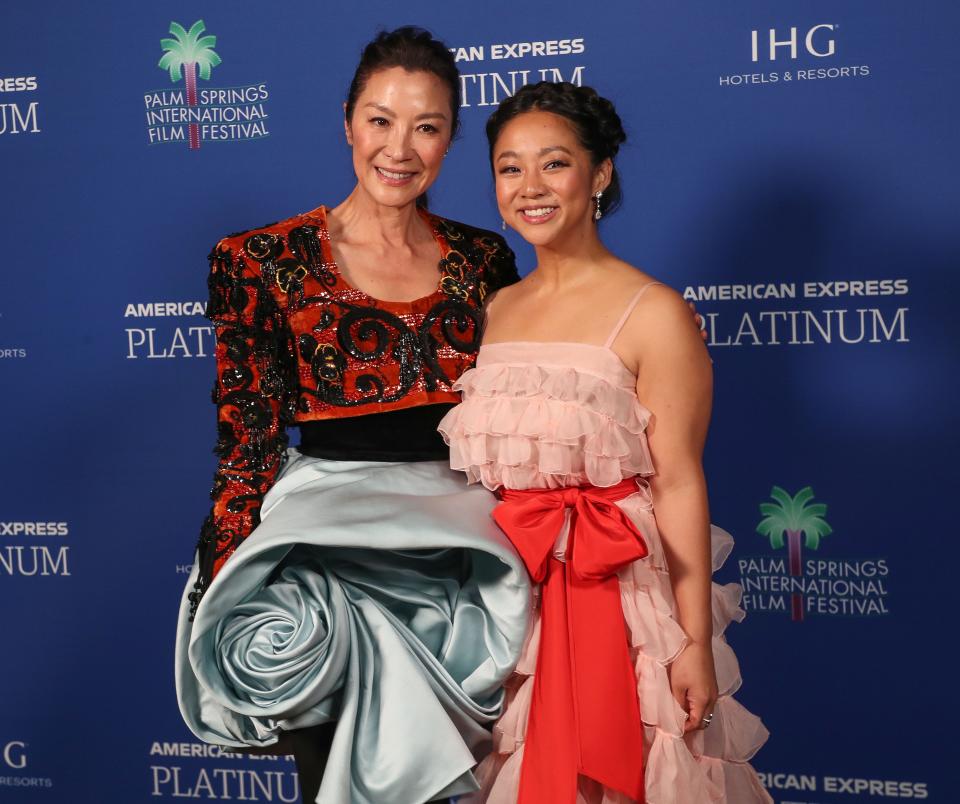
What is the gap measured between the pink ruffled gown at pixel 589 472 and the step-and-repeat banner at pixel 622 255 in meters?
1.32

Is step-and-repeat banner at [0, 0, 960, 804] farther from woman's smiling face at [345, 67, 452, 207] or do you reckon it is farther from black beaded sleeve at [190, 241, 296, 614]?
black beaded sleeve at [190, 241, 296, 614]

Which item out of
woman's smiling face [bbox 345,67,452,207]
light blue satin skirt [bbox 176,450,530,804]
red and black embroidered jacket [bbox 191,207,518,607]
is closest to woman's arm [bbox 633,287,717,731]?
light blue satin skirt [bbox 176,450,530,804]

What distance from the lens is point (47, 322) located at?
12.0 feet

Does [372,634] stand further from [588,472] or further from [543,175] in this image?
[543,175]

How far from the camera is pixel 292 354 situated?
2.14 meters

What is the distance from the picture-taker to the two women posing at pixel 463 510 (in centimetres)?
185

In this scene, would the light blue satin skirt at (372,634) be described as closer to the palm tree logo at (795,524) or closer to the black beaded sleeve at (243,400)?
the black beaded sleeve at (243,400)

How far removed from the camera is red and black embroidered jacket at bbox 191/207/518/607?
208 centimetres

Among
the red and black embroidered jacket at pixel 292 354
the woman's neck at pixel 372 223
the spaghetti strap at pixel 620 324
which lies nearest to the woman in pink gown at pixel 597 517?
the spaghetti strap at pixel 620 324

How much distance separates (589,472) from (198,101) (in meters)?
2.11

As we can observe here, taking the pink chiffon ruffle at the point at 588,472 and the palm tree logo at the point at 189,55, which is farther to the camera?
the palm tree logo at the point at 189,55

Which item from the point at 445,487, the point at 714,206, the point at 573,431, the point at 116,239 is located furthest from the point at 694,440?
the point at 116,239

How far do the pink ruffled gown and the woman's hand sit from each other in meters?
0.02

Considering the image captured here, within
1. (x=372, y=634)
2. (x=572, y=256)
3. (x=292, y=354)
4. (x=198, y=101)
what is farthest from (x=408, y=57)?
(x=198, y=101)
